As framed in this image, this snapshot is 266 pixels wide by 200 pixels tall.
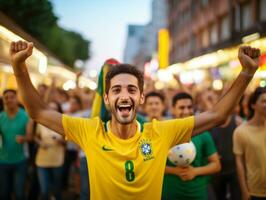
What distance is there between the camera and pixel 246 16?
26953mm

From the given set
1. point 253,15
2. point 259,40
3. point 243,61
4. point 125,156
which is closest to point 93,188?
point 125,156

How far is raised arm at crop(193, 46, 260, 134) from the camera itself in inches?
106

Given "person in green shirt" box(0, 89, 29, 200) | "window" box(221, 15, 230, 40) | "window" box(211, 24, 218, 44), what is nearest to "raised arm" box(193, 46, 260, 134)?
"person in green shirt" box(0, 89, 29, 200)

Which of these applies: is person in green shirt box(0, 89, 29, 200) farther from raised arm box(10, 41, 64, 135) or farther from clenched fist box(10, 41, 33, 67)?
clenched fist box(10, 41, 33, 67)

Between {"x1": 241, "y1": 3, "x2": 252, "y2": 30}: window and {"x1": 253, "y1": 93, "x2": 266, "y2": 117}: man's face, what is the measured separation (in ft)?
75.4

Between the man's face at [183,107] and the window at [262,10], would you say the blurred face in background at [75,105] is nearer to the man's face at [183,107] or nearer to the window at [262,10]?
the man's face at [183,107]

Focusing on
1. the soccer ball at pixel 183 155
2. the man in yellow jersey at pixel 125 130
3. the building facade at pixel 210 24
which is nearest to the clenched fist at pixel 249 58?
the man in yellow jersey at pixel 125 130

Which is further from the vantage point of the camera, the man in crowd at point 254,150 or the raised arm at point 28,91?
the man in crowd at point 254,150

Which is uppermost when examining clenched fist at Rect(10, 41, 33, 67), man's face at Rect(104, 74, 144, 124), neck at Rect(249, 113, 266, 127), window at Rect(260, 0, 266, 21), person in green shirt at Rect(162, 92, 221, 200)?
window at Rect(260, 0, 266, 21)

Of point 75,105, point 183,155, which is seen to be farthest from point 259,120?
point 75,105

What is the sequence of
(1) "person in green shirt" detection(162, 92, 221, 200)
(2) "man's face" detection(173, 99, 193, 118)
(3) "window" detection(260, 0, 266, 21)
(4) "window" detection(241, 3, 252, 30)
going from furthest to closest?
(4) "window" detection(241, 3, 252, 30)
(3) "window" detection(260, 0, 266, 21)
(2) "man's face" detection(173, 99, 193, 118)
(1) "person in green shirt" detection(162, 92, 221, 200)

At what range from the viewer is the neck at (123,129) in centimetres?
272

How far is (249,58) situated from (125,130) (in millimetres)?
912

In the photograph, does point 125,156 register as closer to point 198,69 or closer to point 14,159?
point 14,159
